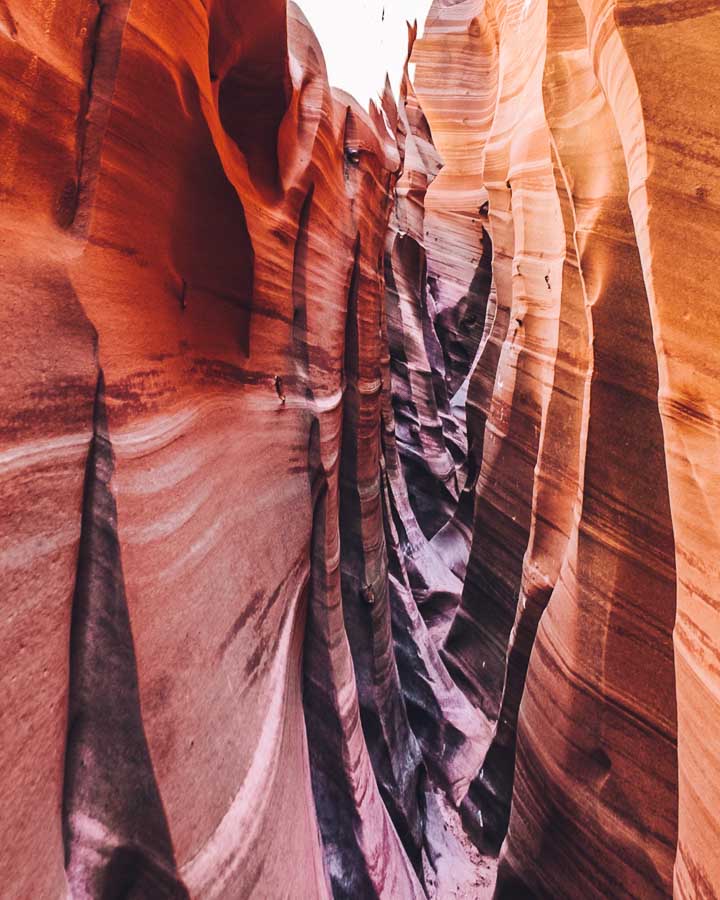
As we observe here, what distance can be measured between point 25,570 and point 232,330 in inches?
62.1

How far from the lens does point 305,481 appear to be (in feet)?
10.3

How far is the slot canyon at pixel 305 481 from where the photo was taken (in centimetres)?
151

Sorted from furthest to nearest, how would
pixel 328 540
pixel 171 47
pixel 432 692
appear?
pixel 432 692, pixel 328 540, pixel 171 47

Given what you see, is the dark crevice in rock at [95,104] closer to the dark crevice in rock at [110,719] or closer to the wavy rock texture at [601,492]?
the dark crevice in rock at [110,719]

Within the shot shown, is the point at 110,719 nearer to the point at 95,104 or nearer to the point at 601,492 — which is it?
the point at 95,104

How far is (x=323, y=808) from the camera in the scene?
311 centimetres

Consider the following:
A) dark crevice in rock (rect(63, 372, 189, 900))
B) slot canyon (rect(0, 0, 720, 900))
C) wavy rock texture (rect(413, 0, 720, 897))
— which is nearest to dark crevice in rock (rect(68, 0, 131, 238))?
slot canyon (rect(0, 0, 720, 900))

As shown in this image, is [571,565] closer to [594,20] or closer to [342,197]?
[594,20]

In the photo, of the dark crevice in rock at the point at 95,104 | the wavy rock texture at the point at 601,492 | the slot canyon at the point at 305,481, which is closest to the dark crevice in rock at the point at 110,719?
the slot canyon at the point at 305,481

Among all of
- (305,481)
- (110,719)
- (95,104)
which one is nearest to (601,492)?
(305,481)

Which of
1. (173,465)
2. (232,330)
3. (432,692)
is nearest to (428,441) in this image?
(432,692)

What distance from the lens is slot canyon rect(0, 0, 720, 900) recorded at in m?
1.51

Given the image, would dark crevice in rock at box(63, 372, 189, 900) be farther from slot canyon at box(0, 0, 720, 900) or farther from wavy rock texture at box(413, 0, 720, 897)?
wavy rock texture at box(413, 0, 720, 897)

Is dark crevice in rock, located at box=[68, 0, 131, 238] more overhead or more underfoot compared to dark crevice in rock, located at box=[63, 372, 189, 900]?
more overhead
